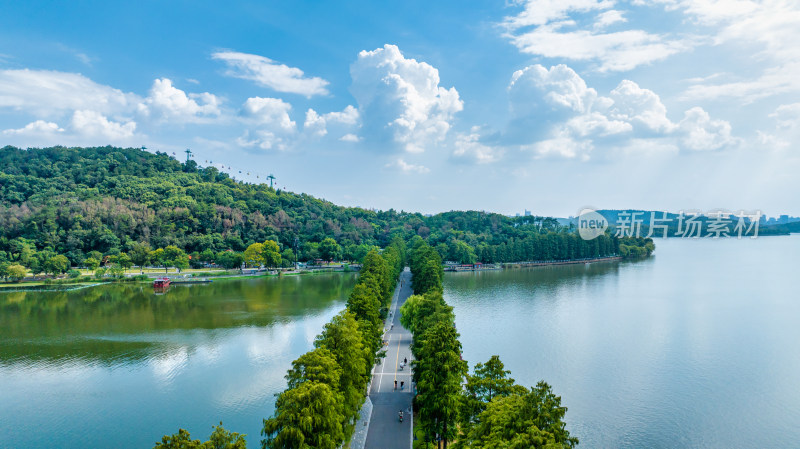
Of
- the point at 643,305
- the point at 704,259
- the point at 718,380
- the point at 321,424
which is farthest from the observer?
the point at 704,259

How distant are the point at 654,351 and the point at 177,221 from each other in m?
62.5

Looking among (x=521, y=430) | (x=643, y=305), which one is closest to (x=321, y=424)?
(x=521, y=430)

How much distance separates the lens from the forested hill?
194ft

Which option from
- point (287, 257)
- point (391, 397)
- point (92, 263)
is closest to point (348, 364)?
point (391, 397)

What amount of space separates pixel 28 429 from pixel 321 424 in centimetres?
1321

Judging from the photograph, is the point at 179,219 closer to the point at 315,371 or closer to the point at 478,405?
the point at 315,371

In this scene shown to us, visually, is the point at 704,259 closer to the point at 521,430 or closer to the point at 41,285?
the point at 521,430

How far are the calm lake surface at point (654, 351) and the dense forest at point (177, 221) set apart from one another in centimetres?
2444

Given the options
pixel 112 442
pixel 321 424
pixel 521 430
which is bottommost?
pixel 112 442

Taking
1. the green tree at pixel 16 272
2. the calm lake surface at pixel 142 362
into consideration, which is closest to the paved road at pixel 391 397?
the calm lake surface at pixel 142 362

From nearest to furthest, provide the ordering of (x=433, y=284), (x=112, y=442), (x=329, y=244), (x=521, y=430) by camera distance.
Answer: (x=521, y=430)
(x=112, y=442)
(x=433, y=284)
(x=329, y=244)

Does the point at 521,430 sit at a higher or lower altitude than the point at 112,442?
higher

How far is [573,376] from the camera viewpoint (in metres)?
21.7

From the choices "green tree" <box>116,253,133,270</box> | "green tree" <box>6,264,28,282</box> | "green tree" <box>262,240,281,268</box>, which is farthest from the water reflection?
"green tree" <box>262,240,281,268</box>
